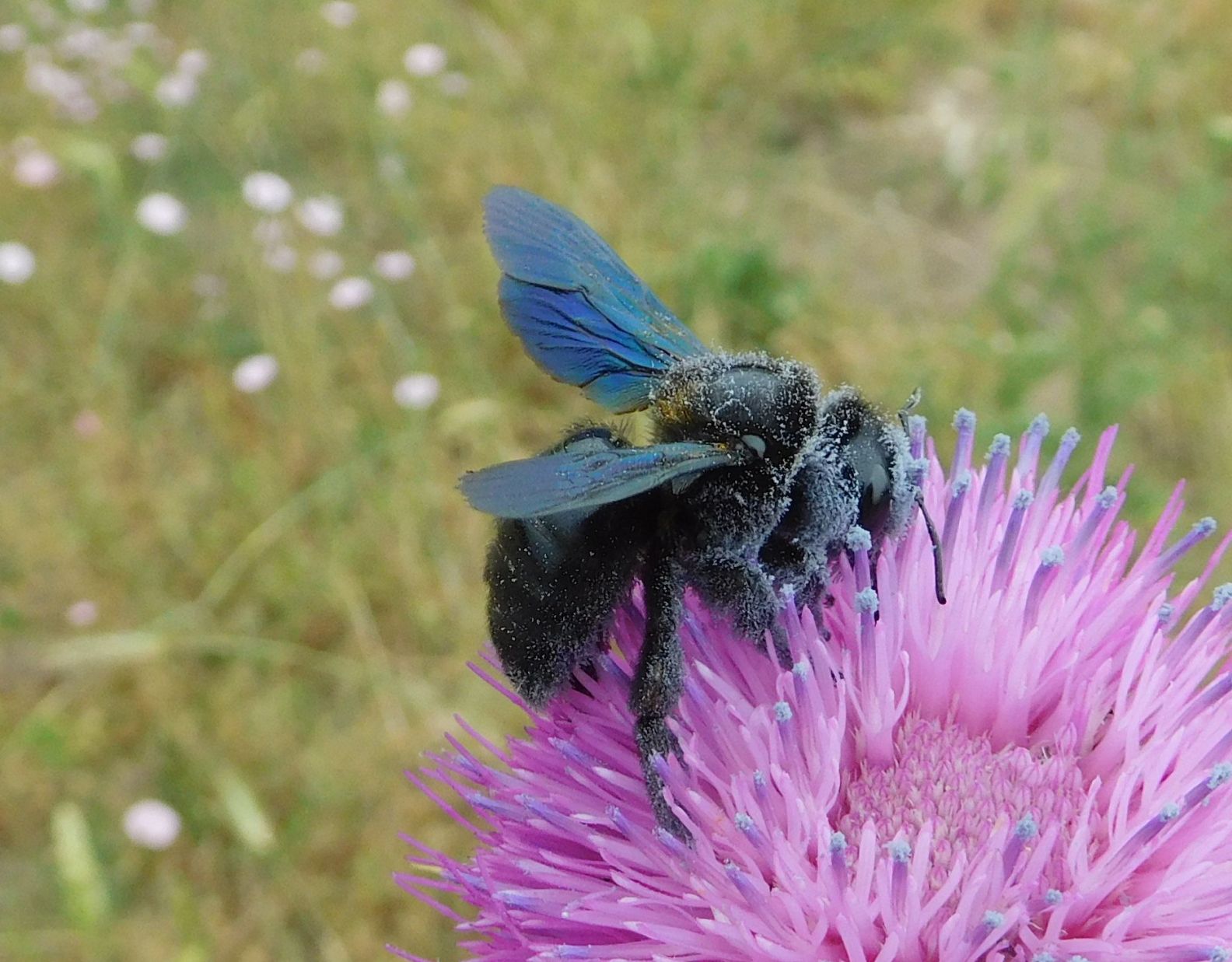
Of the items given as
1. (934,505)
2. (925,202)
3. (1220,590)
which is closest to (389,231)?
(925,202)

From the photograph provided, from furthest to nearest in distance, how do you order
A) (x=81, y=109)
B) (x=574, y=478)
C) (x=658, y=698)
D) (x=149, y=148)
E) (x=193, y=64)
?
(x=81, y=109), (x=193, y=64), (x=149, y=148), (x=658, y=698), (x=574, y=478)

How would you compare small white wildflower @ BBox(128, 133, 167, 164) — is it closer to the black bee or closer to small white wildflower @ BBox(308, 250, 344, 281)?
small white wildflower @ BBox(308, 250, 344, 281)

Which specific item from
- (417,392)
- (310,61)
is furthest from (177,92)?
(417,392)

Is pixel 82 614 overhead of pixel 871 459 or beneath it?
beneath

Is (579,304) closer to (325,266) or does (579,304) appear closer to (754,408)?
(754,408)

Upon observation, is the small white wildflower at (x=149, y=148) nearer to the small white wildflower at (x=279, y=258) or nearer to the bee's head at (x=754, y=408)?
the small white wildflower at (x=279, y=258)

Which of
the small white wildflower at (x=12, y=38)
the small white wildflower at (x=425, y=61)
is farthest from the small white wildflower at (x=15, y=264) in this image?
the small white wildflower at (x=425, y=61)

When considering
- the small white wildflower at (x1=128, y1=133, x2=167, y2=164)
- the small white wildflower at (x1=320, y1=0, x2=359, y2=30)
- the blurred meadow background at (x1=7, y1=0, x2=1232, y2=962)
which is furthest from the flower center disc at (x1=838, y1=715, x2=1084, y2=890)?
the small white wildflower at (x1=320, y1=0, x2=359, y2=30)
